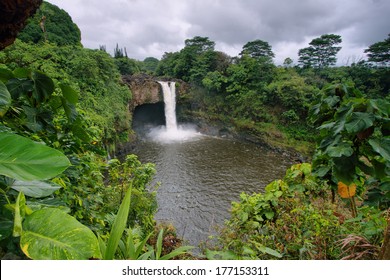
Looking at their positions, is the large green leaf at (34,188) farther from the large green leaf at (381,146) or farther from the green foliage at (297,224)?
the large green leaf at (381,146)

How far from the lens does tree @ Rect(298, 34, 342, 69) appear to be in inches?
687

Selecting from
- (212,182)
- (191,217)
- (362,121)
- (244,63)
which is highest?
(244,63)

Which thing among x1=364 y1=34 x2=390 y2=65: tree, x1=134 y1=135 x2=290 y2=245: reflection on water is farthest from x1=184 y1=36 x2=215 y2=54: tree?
x1=364 y1=34 x2=390 y2=65: tree

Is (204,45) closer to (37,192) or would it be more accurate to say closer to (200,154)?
(200,154)

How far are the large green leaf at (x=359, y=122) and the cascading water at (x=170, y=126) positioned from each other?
1465 cm

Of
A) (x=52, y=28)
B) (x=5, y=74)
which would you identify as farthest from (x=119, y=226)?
(x=52, y=28)

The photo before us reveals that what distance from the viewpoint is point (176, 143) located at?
47.1ft

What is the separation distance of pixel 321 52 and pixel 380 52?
4490mm

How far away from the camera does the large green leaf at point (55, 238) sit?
53 cm

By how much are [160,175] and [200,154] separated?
344 cm

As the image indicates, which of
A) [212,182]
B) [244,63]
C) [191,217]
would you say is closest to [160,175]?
[212,182]

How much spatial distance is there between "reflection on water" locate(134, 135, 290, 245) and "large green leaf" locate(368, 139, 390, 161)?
5.40 metres

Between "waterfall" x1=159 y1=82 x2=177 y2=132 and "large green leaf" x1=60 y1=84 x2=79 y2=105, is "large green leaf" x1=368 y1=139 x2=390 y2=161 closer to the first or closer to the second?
"large green leaf" x1=60 y1=84 x2=79 y2=105

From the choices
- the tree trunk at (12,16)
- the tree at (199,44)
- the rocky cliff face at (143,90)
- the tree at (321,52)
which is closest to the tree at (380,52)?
the tree at (321,52)
